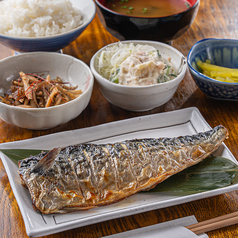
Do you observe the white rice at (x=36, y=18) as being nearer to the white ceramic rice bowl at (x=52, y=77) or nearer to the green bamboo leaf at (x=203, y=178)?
the white ceramic rice bowl at (x=52, y=77)

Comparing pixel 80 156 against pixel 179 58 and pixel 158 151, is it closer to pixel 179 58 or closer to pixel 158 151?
pixel 158 151

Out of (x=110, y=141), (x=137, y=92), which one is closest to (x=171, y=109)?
(x=137, y=92)

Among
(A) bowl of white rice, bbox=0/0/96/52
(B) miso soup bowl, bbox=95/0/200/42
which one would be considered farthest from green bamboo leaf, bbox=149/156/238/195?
(A) bowl of white rice, bbox=0/0/96/52

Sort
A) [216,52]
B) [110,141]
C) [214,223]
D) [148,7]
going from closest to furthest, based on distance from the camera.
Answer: [214,223]
[110,141]
[216,52]
[148,7]

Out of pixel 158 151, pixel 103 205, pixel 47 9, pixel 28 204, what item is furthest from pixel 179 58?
pixel 28 204

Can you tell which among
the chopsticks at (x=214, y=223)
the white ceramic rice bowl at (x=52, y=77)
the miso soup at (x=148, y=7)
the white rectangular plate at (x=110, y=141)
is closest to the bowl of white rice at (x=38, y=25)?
the white ceramic rice bowl at (x=52, y=77)

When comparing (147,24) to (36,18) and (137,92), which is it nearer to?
(137,92)
